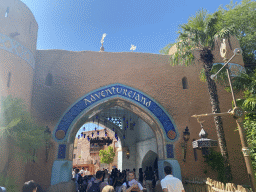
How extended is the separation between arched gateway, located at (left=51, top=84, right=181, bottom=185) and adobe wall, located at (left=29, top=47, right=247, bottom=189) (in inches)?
9.2

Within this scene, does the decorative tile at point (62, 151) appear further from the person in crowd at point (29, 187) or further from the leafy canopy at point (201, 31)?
the person in crowd at point (29, 187)

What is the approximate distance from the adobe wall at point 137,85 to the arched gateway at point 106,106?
0.77 ft

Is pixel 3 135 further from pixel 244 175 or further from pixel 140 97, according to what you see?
pixel 244 175

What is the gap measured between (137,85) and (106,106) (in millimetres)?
1697

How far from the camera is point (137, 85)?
10.6 metres

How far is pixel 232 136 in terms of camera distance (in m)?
10.4

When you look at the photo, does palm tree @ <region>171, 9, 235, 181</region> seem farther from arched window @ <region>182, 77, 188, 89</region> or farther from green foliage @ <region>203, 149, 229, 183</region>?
arched window @ <region>182, 77, 188, 89</region>

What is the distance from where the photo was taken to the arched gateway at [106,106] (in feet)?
30.3

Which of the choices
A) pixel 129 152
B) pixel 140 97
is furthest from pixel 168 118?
pixel 129 152

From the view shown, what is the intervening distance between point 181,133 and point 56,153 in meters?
5.21

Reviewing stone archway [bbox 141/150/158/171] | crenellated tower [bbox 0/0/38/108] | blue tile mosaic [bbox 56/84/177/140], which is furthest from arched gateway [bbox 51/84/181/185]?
stone archway [bbox 141/150/158/171]

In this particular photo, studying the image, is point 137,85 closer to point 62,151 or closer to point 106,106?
point 106,106

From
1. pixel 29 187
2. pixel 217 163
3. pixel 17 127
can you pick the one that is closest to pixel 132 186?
pixel 29 187

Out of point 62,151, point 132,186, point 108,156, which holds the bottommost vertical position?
point 132,186
